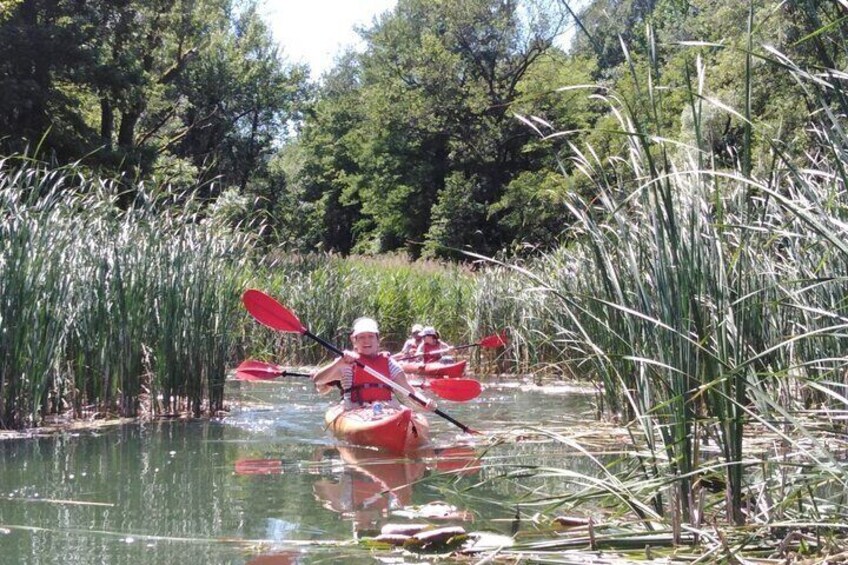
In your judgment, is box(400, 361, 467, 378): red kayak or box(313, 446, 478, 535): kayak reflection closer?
box(313, 446, 478, 535): kayak reflection

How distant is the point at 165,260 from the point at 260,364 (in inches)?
54.4

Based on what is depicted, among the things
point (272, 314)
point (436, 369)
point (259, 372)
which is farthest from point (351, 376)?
point (436, 369)

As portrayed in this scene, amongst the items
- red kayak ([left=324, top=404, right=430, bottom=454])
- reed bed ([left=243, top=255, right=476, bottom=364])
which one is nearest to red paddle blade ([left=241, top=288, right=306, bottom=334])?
red kayak ([left=324, top=404, right=430, bottom=454])

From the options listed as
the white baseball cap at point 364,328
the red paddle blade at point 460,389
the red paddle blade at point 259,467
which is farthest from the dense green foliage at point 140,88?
the red paddle blade at point 259,467

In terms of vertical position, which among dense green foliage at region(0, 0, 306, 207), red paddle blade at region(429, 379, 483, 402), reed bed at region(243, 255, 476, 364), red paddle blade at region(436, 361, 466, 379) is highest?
dense green foliage at region(0, 0, 306, 207)

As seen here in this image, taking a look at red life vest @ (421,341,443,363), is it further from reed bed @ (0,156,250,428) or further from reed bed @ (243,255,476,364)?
reed bed @ (0,156,250,428)

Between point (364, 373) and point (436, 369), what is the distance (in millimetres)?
2998

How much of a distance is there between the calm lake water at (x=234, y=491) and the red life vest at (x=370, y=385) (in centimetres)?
43

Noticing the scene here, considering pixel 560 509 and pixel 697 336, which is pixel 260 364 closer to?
pixel 560 509

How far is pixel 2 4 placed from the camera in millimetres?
16375

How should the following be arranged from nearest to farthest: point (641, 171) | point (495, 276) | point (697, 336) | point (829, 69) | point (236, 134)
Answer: point (829, 69) → point (697, 336) → point (641, 171) → point (495, 276) → point (236, 134)

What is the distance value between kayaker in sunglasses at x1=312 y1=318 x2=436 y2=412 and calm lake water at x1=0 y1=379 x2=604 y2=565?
42 centimetres

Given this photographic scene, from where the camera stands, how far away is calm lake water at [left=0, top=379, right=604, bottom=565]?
13.8ft

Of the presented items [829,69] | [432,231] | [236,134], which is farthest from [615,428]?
[236,134]
